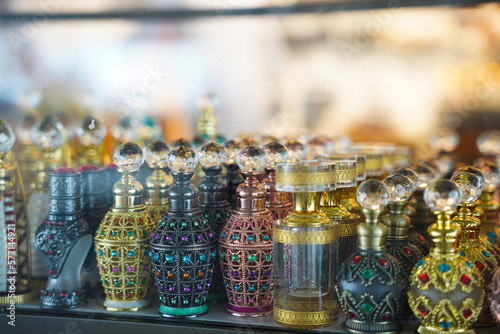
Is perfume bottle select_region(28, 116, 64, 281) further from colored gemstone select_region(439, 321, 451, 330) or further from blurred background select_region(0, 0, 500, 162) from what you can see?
colored gemstone select_region(439, 321, 451, 330)

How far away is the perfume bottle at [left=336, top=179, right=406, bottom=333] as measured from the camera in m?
1.01

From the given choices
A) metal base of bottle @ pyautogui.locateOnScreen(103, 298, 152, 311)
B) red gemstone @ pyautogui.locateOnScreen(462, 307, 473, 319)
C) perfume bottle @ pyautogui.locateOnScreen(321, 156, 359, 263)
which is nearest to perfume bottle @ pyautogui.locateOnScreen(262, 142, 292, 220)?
perfume bottle @ pyautogui.locateOnScreen(321, 156, 359, 263)

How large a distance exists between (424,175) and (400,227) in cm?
25

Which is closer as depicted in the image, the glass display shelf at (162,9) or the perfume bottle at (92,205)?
the perfume bottle at (92,205)

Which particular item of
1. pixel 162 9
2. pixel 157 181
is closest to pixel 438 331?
pixel 157 181

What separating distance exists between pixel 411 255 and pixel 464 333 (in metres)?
0.20

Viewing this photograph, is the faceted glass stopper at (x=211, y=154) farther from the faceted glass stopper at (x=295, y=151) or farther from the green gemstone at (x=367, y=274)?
the green gemstone at (x=367, y=274)

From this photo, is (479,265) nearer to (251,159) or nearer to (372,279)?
(372,279)

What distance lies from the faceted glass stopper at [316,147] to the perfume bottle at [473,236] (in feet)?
1.58

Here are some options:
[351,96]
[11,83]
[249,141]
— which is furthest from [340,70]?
[11,83]

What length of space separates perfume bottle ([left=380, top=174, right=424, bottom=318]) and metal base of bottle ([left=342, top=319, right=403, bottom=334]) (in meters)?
0.07

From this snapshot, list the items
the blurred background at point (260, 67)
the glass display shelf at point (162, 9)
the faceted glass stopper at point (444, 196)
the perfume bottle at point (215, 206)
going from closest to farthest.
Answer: the faceted glass stopper at point (444, 196), the perfume bottle at point (215, 206), the blurred background at point (260, 67), the glass display shelf at point (162, 9)

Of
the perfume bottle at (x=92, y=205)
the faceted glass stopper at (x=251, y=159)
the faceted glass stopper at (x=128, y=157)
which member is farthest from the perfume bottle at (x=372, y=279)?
the perfume bottle at (x=92, y=205)

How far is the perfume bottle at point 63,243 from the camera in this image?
1.26 metres
